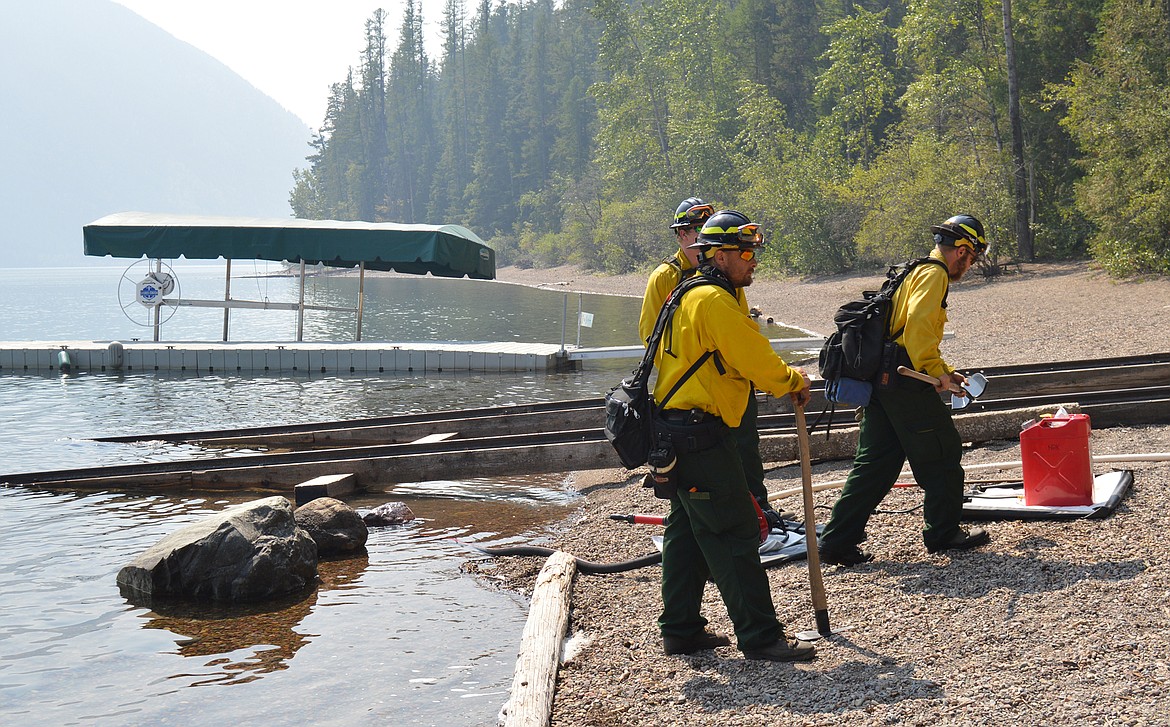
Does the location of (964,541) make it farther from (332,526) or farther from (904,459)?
(332,526)

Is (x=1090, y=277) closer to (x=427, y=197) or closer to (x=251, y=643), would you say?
(x=251, y=643)

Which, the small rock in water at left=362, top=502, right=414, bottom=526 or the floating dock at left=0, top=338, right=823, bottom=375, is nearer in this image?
the small rock in water at left=362, top=502, right=414, bottom=526

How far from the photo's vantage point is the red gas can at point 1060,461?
6.79 meters

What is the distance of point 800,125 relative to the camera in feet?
214

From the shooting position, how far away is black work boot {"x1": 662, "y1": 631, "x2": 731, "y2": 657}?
→ 543 cm

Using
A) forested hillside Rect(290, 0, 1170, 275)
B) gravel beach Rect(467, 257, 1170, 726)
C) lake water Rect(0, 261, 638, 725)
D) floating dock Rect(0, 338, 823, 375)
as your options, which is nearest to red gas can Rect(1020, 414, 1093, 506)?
gravel beach Rect(467, 257, 1170, 726)

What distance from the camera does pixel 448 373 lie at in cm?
2362

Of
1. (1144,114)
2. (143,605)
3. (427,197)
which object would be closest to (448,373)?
(143,605)

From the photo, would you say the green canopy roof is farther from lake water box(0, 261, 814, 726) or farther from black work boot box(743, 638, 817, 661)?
black work boot box(743, 638, 817, 661)

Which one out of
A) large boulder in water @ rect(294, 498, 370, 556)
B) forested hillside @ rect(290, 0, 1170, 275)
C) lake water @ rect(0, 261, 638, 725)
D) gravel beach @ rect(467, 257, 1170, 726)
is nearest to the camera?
gravel beach @ rect(467, 257, 1170, 726)

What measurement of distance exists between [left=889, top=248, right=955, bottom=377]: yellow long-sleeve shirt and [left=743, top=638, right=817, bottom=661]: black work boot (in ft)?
5.94

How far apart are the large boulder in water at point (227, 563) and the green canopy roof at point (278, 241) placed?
57.8ft

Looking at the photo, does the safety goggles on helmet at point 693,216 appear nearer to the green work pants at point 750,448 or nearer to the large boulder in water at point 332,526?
the green work pants at point 750,448

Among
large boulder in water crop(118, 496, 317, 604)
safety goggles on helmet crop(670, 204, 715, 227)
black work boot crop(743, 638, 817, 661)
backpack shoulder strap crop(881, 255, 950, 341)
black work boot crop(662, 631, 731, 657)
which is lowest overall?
large boulder in water crop(118, 496, 317, 604)
